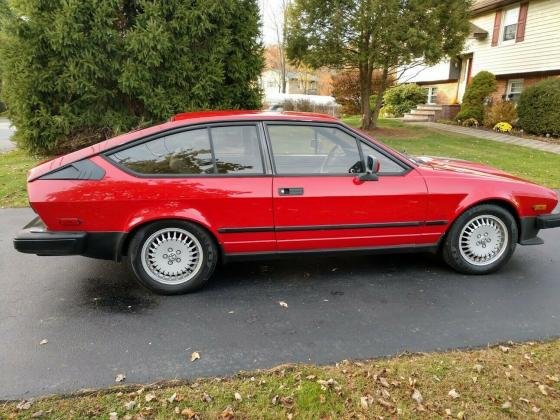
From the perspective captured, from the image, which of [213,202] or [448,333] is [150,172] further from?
[448,333]

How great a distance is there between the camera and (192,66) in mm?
8938

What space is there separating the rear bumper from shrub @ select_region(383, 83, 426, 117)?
22.2 m

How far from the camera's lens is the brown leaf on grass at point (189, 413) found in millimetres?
2299

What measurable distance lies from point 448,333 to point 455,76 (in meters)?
21.3

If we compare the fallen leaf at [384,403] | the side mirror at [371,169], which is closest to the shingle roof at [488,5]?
the side mirror at [371,169]

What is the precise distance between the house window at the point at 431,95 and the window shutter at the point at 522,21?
6.15 metres

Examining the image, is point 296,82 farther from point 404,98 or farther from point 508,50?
point 508,50

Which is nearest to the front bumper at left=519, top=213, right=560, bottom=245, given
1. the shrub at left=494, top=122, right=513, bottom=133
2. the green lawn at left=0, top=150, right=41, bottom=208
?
the green lawn at left=0, top=150, right=41, bottom=208

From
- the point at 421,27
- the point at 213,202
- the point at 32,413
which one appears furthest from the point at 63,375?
the point at 421,27

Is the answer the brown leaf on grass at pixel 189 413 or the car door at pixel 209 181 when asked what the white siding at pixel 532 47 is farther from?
the brown leaf on grass at pixel 189 413

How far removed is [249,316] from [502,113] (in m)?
16.4

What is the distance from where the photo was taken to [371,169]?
366 cm

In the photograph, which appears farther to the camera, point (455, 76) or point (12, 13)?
point (455, 76)

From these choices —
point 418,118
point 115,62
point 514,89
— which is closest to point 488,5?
point 514,89
